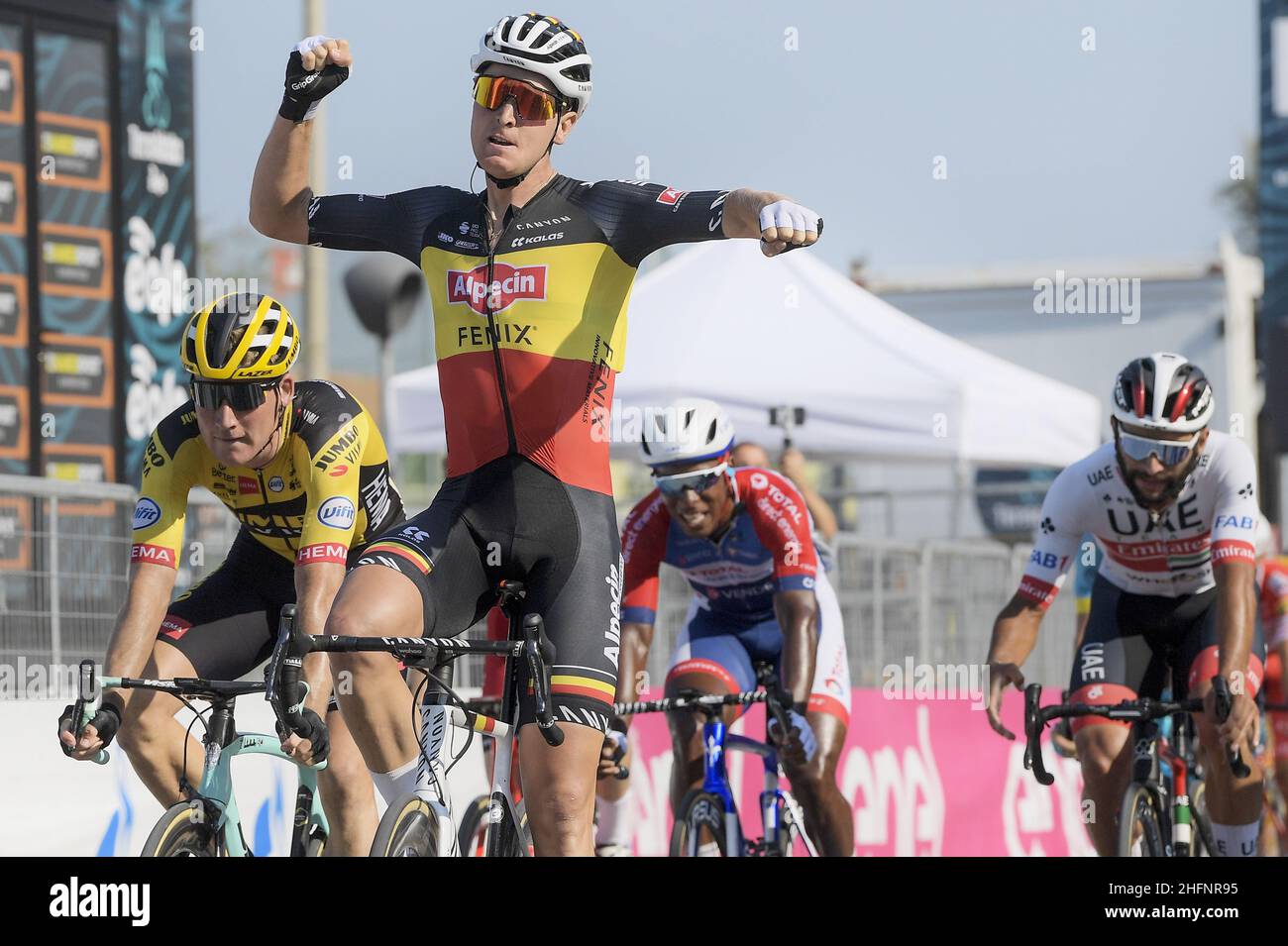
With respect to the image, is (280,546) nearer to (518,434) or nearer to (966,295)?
(518,434)

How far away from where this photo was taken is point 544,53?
200 inches

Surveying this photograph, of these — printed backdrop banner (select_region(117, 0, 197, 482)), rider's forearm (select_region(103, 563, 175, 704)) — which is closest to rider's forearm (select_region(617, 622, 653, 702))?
rider's forearm (select_region(103, 563, 175, 704))

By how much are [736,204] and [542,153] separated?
658 millimetres

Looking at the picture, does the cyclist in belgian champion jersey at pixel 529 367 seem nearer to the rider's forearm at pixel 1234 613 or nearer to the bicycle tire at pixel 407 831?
the bicycle tire at pixel 407 831

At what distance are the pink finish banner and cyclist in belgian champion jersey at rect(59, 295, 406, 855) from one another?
172 inches

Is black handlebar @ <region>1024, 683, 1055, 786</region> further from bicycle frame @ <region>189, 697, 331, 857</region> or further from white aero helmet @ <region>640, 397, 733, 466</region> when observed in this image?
bicycle frame @ <region>189, 697, 331, 857</region>

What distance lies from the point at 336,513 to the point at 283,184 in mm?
957

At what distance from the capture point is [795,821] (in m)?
7.42

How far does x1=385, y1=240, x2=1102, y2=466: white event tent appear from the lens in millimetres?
12695

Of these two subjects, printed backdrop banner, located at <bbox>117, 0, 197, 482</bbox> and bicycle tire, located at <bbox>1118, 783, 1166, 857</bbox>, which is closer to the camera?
bicycle tire, located at <bbox>1118, 783, 1166, 857</bbox>

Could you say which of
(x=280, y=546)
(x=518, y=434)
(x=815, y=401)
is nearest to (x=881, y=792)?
(x=815, y=401)

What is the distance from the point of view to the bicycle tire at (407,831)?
4.82 m

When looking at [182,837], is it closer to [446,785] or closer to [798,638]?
[446,785]
